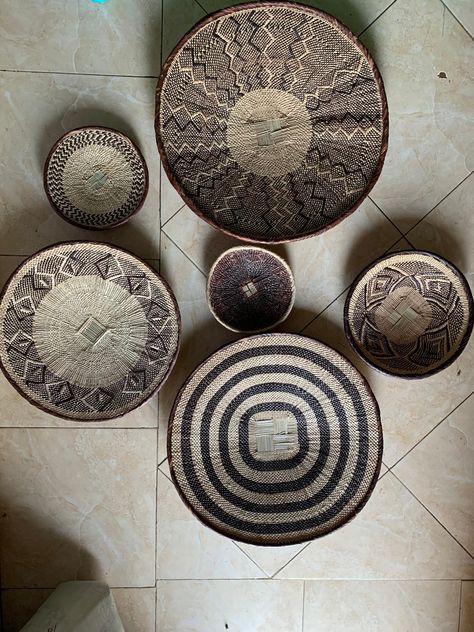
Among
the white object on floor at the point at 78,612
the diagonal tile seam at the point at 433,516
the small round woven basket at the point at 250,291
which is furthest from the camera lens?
the diagonal tile seam at the point at 433,516

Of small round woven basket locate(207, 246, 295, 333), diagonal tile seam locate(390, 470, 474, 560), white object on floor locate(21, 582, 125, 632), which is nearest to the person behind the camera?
white object on floor locate(21, 582, 125, 632)

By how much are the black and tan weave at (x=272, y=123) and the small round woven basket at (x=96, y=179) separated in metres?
0.13

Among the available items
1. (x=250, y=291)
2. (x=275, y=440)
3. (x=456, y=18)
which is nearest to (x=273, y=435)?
A: (x=275, y=440)

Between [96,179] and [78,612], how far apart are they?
119 cm

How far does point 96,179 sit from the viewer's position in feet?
5.21

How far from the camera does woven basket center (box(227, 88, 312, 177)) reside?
1.61m

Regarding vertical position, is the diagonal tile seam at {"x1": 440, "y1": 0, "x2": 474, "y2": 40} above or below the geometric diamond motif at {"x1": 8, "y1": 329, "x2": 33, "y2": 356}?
above

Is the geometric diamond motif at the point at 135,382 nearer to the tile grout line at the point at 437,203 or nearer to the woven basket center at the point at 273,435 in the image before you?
the woven basket center at the point at 273,435

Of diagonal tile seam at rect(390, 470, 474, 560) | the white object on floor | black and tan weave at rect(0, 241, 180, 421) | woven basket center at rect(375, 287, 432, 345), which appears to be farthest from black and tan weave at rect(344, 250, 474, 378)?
the white object on floor

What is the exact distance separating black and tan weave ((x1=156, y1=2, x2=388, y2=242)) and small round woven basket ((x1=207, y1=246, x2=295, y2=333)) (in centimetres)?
9

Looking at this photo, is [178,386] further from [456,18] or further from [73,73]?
[456,18]

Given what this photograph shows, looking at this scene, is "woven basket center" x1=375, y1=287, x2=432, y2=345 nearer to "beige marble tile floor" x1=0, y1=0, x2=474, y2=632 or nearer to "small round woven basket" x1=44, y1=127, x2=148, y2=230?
"beige marble tile floor" x1=0, y1=0, x2=474, y2=632

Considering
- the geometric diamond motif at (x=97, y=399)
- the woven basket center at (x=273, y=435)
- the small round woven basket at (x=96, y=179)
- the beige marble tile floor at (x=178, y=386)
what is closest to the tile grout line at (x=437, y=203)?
the beige marble tile floor at (x=178, y=386)

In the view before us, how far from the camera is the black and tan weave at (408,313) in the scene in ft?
5.19
